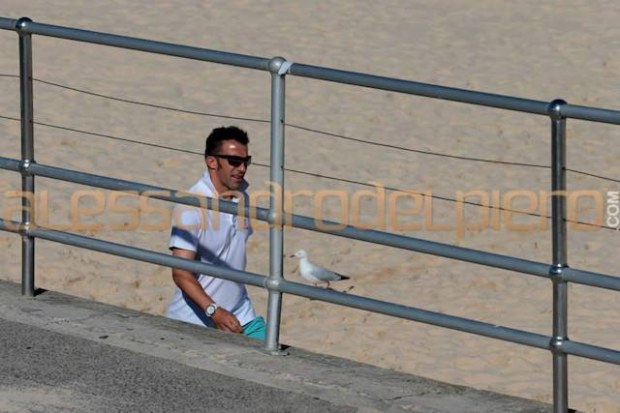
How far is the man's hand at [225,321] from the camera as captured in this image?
5617 mm

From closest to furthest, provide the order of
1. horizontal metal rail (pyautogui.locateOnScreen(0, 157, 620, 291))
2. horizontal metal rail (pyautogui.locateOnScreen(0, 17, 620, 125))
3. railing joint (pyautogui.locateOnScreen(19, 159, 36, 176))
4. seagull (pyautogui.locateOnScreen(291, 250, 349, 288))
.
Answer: horizontal metal rail (pyautogui.locateOnScreen(0, 17, 620, 125)), horizontal metal rail (pyautogui.locateOnScreen(0, 157, 620, 291)), railing joint (pyautogui.locateOnScreen(19, 159, 36, 176)), seagull (pyautogui.locateOnScreen(291, 250, 349, 288))

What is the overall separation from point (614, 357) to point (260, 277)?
4.17 ft

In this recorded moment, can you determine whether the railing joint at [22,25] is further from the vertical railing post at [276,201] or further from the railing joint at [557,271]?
the railing joint at [557,271]

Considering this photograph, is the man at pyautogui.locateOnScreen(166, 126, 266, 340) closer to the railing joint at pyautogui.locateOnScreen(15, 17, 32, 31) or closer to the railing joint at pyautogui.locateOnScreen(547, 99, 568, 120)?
the railing joint at pyautogui.locateOnScreen(15, 17, 32, 31)

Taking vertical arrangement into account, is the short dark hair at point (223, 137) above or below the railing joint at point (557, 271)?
above

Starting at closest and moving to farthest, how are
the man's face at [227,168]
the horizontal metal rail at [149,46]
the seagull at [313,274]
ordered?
1. the horizontal metal rail at [149,46]
2. the man's face at [227,168]
3. the seagull at [313,274]

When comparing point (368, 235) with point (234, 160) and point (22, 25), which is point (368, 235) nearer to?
point (234, 160)

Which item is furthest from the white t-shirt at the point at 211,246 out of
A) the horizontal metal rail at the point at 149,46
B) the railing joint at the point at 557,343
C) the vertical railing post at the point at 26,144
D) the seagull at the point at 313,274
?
the seagull at the point at 313,274

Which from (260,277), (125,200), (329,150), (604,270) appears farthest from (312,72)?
(329,150)

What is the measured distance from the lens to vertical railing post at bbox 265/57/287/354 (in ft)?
16.0

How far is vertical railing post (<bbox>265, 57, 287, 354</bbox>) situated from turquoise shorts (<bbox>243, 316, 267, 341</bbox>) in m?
0.77

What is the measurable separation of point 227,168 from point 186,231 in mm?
309

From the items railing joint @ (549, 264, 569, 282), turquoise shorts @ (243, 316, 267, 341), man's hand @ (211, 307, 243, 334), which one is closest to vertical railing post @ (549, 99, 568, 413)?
railing joint @ (549, 264, 569, 282)

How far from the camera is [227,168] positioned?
584 centimetres
